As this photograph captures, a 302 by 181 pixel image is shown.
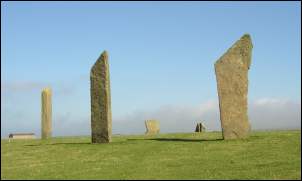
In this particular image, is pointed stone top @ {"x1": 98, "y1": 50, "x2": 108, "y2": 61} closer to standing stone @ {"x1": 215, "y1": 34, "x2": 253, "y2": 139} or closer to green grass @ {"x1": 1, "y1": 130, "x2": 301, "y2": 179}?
green grass @ {"x1": 1, "y1": 130, "x2": 301, "y2": 179}

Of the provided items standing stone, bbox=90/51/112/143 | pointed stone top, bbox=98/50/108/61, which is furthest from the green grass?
pointed stone top, bbox=98/50/108/61

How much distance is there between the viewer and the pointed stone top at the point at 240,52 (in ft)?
77.7

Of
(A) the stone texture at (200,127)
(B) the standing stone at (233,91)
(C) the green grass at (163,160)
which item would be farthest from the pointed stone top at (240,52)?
(A) the stone texture at (200,127)

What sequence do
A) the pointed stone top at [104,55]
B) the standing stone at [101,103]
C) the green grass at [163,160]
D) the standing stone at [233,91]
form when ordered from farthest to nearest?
the pointed stone top at [104,55] < the standing stone at [101,103] < the standing stone at [233,91] < the green grass at [163,160]

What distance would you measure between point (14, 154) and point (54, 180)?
24.1ft

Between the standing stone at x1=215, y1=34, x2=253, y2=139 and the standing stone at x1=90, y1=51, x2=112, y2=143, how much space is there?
5.13m

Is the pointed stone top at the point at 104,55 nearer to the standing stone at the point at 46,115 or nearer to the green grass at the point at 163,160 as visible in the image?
the green grass at the point at 163,160

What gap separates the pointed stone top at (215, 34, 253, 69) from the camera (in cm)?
2369

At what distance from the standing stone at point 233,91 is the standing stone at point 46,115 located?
527 inches

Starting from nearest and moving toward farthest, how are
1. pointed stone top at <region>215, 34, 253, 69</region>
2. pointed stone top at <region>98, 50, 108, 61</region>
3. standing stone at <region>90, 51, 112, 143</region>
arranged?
pointed stone top at <region>215, 34, 253, 69</region>, standing stone at <region>90, 51, 112, 143</region>, pointed stone top at <region>98, 50, 108, 61</region>

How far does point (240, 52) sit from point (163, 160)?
763cm

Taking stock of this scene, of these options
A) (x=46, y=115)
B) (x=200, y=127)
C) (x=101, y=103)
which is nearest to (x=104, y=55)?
(x=101, y=103)

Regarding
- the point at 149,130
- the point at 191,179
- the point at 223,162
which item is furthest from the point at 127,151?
the point at 149,130

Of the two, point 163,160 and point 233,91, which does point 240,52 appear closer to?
point 233,91
